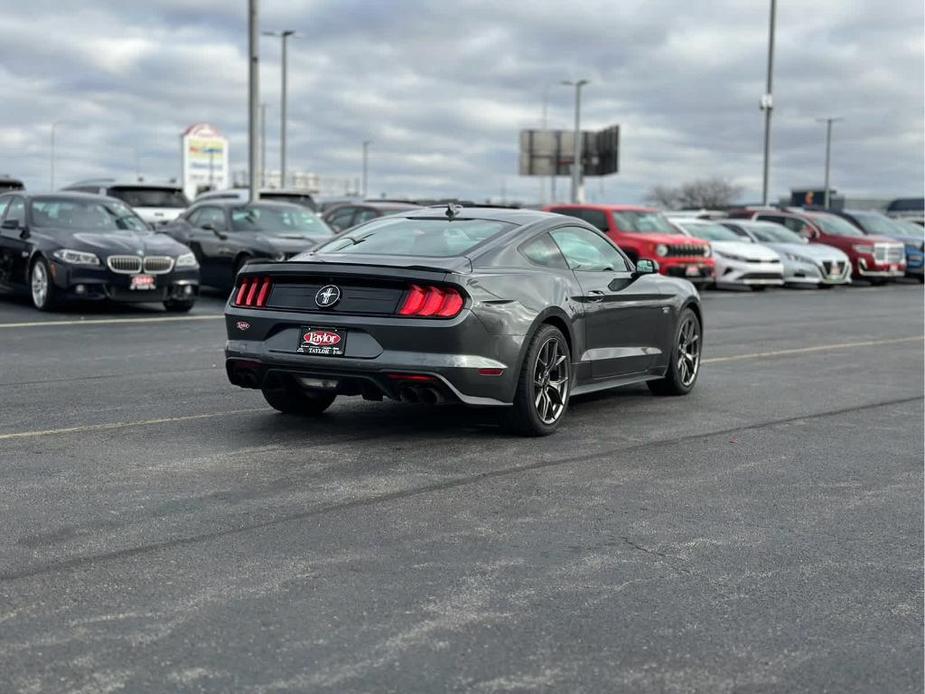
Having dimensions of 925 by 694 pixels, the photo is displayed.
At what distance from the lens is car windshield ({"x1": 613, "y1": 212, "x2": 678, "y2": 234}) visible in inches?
953

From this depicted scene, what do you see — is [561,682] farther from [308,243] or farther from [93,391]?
[308,243]

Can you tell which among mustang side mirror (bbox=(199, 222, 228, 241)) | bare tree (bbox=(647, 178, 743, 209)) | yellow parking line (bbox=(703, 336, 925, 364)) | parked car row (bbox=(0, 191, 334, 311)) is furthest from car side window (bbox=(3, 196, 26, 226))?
bare tree (bbox=(647, 178, 743, 209))

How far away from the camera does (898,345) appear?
15367mm

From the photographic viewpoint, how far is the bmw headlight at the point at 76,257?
1603 cm

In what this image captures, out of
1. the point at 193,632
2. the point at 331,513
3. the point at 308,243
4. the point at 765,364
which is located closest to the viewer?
the point at 193,632

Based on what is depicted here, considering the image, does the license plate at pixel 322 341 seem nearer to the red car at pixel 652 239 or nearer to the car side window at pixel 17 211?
the car side window at pixel 17 211

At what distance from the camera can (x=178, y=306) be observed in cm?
1736

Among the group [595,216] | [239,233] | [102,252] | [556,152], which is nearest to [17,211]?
[102,252]

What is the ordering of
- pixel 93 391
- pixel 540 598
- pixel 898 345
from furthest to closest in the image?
pixel 898 345 → pixel 93 391 → pixel 540 598

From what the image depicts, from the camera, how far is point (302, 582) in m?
4.77

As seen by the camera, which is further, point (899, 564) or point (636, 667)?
point (899, 564)

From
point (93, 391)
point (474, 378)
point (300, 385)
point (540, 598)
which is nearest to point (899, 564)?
point (540, 598)

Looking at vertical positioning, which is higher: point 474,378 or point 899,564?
point 474,378

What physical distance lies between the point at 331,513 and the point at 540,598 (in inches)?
57.4
